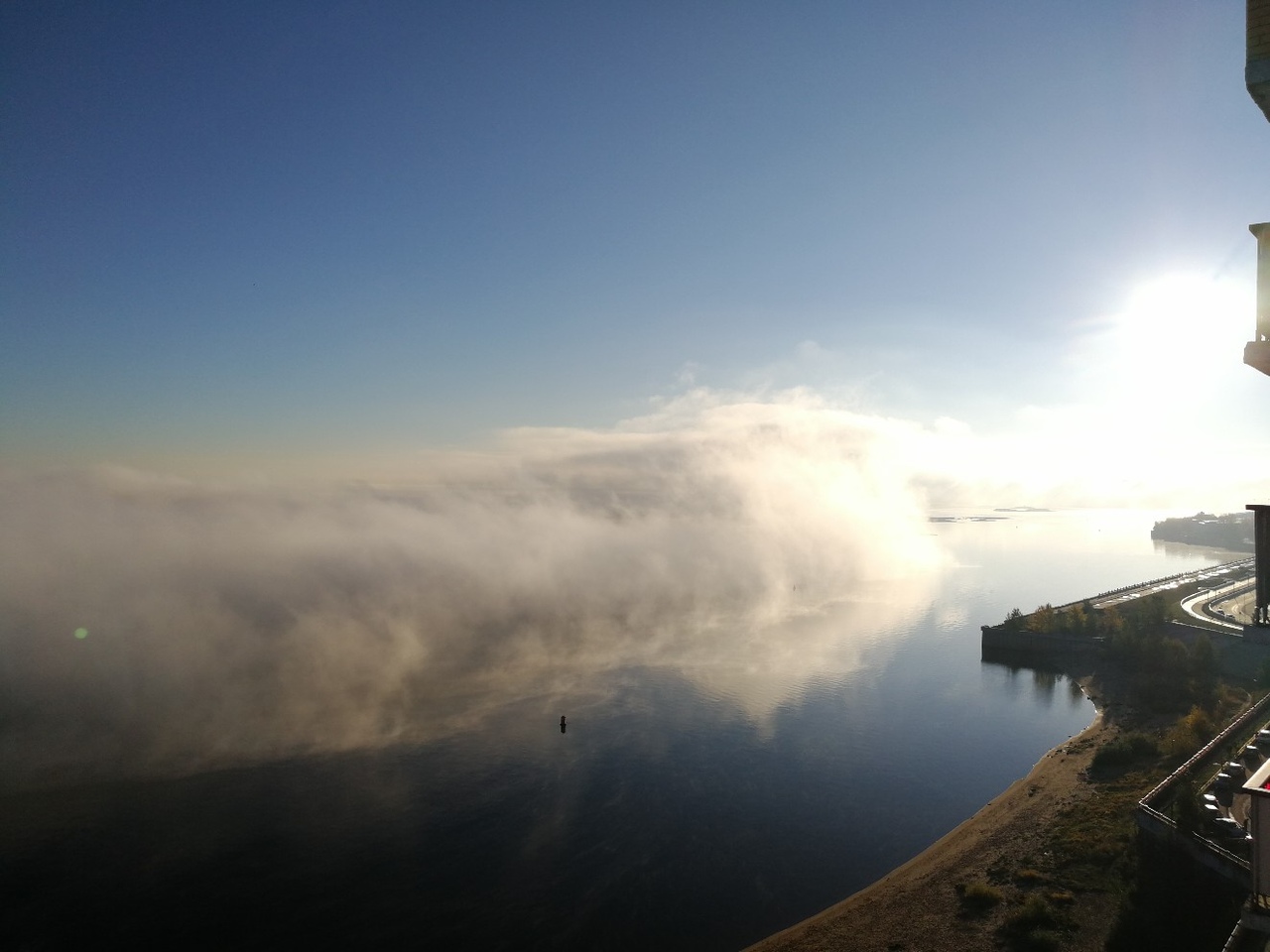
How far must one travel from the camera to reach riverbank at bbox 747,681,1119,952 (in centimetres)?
2233

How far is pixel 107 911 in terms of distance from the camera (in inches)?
1054

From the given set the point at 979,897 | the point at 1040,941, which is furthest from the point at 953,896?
the point at 1040,941

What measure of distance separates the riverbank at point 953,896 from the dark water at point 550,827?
4.69 feet

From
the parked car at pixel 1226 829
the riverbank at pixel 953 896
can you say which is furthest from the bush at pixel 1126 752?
the parked car at pixel 1226 829

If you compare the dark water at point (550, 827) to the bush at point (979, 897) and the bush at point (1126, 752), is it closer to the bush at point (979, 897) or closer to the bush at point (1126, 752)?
the bush at point (1126, 752)

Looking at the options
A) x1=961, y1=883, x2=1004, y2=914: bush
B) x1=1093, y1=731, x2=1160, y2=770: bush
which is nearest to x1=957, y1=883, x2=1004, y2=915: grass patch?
x1=961, y1=883, x2=1004, y2=914: bush

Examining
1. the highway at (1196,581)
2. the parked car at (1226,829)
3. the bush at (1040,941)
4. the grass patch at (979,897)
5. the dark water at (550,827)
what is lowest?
the dark water at (550,827)

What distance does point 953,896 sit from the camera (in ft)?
82.1

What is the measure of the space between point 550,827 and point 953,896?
61.9ft

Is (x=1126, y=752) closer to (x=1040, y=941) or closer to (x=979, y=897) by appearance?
(x=979, y=897)

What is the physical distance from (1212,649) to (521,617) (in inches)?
2948

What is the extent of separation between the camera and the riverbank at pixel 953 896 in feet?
73.3

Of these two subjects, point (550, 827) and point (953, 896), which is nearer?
point (953, 896)

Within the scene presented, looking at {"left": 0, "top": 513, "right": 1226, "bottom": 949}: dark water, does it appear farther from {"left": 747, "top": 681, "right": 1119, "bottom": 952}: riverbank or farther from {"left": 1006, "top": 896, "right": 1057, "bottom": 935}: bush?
{"left": 1006, "top": 896, "right": 1057, "bottom": 935}: bush
